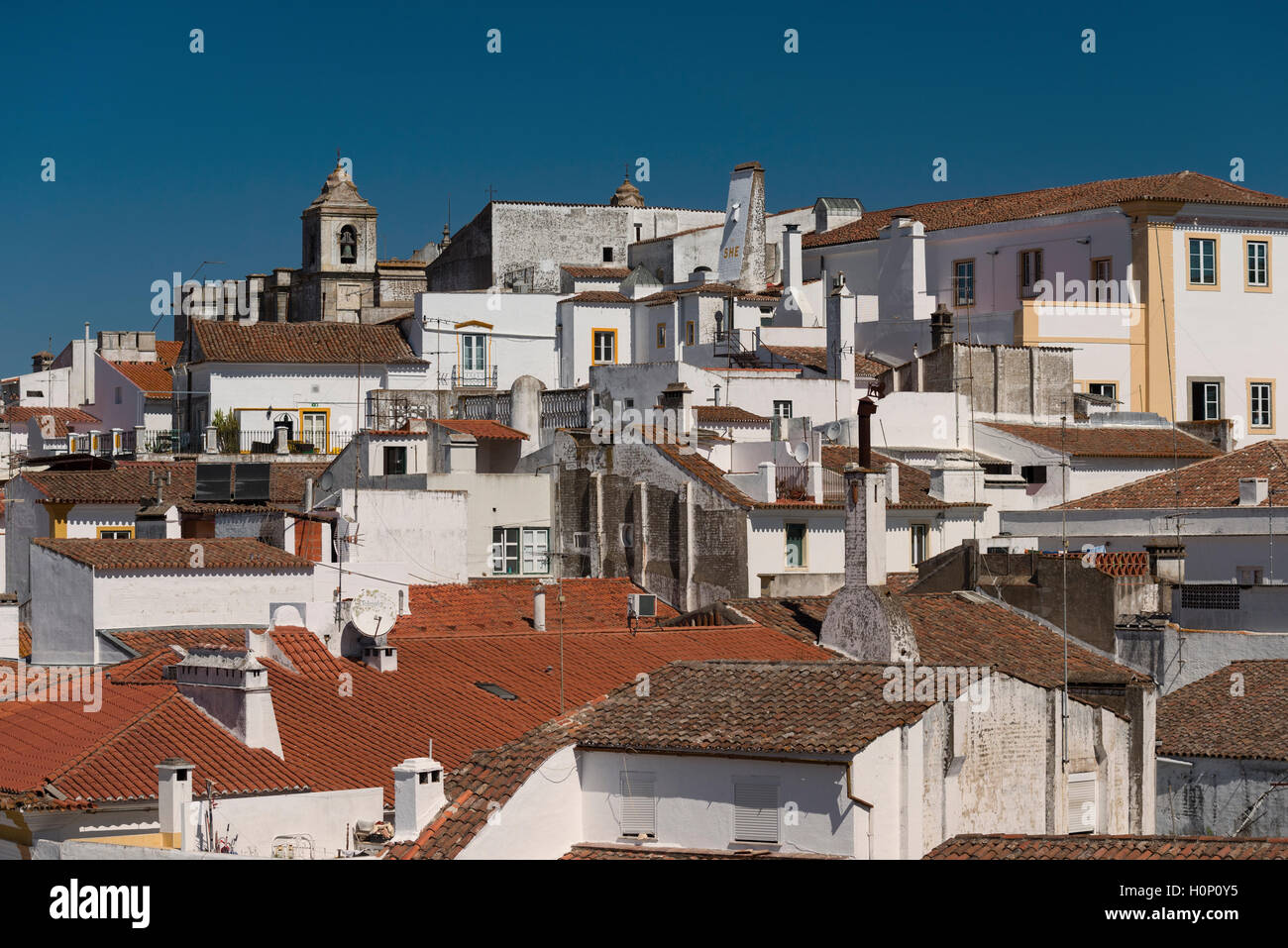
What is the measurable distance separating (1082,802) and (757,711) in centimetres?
447

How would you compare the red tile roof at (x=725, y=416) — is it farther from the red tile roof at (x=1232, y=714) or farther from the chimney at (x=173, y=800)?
the chimney at (x=173, y=800)

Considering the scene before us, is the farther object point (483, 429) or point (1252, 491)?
point (483, 429)

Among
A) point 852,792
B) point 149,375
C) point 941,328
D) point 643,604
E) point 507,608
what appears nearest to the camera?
point 852,792

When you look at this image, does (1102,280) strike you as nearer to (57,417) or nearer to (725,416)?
(725,416)

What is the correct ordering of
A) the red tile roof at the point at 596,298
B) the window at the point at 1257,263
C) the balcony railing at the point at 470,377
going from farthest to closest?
the red tile roof at the point at 596,298 → the balcony railing at the point at 470,377 → the window at the point at 1257,263

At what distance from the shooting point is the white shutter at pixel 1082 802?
20.8 meters

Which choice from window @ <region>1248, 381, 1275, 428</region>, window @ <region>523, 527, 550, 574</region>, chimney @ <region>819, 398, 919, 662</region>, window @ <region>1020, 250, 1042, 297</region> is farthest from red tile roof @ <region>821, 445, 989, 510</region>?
window @ <region>1248, 381, 1275, 428</region>

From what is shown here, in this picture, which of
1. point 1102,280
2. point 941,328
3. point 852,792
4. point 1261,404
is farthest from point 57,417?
point 852,792

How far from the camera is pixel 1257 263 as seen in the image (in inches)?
2112

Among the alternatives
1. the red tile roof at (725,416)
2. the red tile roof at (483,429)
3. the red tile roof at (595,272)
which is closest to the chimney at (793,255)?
the red tile roof at (595,272)

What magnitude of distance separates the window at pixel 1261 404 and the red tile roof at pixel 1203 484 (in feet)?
44.3

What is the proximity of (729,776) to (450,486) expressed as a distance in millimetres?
21861
